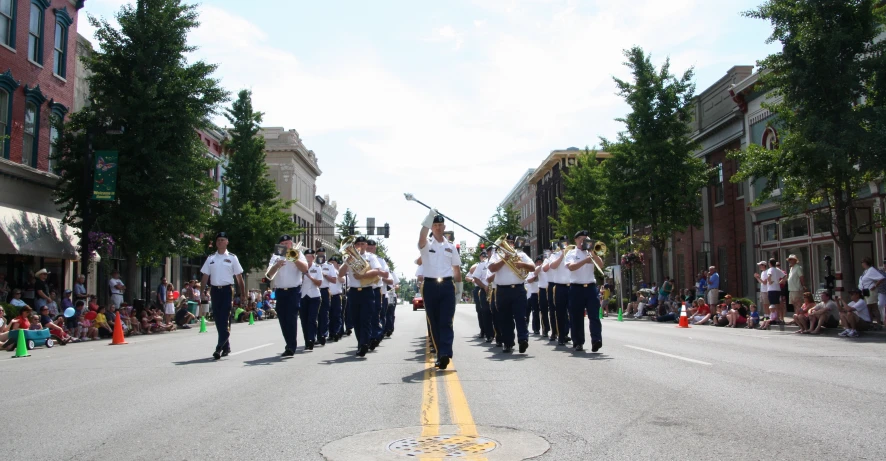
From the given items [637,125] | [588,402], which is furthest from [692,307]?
[588,402]

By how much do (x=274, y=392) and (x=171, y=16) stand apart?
72.5 feet

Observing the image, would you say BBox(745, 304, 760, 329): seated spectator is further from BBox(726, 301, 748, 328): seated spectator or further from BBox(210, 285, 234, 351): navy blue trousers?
BBox(210, 285, 234, 351): navy blue trousers

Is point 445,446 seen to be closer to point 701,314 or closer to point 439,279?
point 439,279

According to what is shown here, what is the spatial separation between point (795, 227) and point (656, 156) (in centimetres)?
642

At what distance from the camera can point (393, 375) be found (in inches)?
387

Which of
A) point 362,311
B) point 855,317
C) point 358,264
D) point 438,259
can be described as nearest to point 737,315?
point 855,317

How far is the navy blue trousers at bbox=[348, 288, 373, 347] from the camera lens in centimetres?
1260

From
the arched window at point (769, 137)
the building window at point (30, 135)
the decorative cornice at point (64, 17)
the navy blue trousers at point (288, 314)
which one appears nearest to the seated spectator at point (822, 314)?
the navy blue trousers at point (288, 314)

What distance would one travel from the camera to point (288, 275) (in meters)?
13.2

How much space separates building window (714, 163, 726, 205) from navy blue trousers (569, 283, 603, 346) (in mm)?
25572

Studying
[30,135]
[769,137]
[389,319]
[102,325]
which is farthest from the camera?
[769,137]

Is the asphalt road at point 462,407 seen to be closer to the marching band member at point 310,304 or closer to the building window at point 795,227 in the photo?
the marching band member at point 310,304

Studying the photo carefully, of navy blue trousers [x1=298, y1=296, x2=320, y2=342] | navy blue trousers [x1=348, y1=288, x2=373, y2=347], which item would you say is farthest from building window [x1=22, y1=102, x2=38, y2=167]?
navy blue trousers [x1=348, y1=288, x2=373, y2=347]

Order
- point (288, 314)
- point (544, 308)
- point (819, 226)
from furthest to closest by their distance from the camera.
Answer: point (819, 226) < point (544, 308) < point (288, 314)
